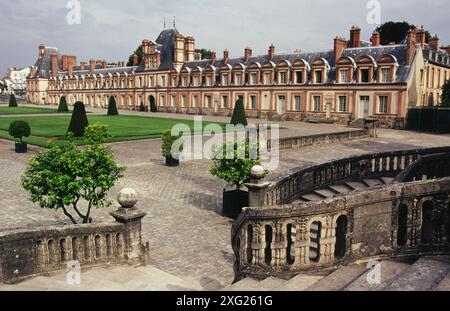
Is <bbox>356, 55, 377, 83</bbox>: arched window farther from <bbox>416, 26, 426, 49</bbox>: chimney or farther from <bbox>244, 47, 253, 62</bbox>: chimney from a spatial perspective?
<bbox>244, 47, 253, 62</bbox>: chimney

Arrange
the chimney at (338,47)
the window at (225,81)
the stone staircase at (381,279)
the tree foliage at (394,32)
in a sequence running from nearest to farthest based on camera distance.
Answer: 1. the stone staircase at (381,279)
2. the chimney at (338,47)
3. the window at (225,81)
4. the tree foliage at (394,32)

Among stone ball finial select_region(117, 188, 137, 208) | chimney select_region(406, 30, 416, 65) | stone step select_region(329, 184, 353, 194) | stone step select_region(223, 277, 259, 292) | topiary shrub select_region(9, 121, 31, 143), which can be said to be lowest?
stone step select_region(223, 277, 259, 292)

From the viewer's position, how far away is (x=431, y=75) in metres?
46.5

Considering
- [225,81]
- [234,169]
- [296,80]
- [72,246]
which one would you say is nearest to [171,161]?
[234,169]

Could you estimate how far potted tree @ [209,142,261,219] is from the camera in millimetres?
12469

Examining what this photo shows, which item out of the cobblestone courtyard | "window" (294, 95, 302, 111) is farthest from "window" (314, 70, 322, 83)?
the cobblestone courtyard

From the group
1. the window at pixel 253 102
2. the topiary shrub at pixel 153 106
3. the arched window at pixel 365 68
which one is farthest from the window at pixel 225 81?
the arched window at pixel 365 68

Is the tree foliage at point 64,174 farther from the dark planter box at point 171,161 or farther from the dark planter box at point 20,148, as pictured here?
the dark planter box at point 20,148

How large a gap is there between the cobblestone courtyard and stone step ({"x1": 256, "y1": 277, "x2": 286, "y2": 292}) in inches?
73.0

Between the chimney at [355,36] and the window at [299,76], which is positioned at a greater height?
the chimney at [355,36]

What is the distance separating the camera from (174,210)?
13008mm

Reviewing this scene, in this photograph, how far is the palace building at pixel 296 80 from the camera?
140 ft

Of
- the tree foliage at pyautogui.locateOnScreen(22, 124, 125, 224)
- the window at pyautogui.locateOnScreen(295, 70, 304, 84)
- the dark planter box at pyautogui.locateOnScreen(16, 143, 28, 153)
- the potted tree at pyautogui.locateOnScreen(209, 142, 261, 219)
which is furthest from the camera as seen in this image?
the window at pyautogui.locateOnScreen(295, 70, 304, 84)

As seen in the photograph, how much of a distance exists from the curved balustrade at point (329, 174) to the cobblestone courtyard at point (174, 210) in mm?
1861
